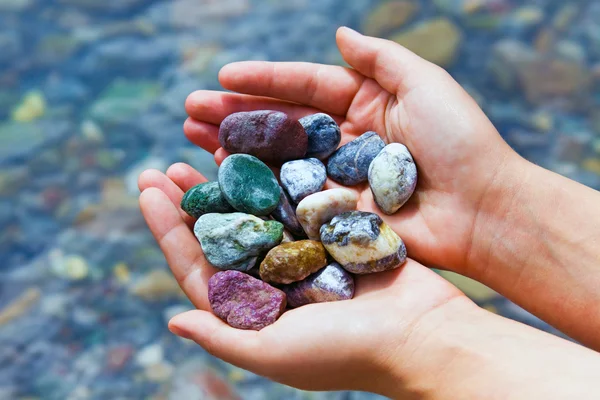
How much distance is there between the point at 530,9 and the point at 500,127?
2.08 feet

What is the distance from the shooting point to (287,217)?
1060 millimetres

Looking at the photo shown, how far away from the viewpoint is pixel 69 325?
151 centimetres

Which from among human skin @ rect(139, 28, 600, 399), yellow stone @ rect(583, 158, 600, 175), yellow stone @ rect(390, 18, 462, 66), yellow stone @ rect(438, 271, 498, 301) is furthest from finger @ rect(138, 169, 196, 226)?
yellow stone @ rect(583, 158, 600, 175)

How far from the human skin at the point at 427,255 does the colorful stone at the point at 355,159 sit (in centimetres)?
4

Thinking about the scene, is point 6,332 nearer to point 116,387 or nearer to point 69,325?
point 69,325

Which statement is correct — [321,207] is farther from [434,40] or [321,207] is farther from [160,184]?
[434,40]

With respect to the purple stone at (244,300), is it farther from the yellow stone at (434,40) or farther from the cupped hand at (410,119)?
the yellow stone at (434,40)

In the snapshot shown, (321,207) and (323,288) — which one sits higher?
(321,207)

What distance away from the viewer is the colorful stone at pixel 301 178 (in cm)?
106

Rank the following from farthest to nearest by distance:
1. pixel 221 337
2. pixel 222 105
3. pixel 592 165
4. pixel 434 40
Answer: pixel 434 40 → pixel 592 165 → pixel 222 105 → pixel 221 337

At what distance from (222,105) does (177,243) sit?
1.12 ft

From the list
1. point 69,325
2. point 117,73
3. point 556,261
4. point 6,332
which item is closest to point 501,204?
point 556,261

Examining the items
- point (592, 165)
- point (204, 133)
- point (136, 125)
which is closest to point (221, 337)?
point (204, 133)

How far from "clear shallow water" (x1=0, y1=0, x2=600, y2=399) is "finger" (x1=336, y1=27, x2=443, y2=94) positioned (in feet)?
2.40
